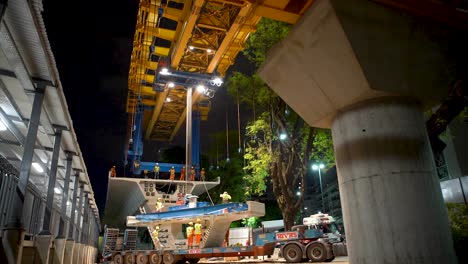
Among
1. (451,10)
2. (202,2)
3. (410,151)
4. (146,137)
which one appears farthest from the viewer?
(146,137)

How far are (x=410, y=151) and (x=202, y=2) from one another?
45.8 ft

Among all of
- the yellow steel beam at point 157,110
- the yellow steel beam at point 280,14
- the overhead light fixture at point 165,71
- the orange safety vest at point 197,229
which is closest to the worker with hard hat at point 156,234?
the orange safety vest at point 197,229

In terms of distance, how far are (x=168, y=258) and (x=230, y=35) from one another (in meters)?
12.4

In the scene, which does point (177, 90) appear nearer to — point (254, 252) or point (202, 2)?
point (202, 2)

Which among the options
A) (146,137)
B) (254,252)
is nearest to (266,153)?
(254,252)

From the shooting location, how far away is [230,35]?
20406 mm

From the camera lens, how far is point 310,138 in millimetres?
18719

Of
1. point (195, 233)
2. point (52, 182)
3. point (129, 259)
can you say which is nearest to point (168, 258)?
point (195, 233)

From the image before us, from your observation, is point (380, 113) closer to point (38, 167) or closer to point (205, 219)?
point (205, 219)

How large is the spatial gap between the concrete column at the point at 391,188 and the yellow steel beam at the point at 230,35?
10.4m

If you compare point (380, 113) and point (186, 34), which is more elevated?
point (186, 34)

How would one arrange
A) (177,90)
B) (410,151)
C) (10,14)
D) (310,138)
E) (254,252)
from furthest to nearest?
(177,90)
(310,138)
(254,252)
(410,151)
(10,14)

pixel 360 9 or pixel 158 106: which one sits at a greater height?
pixel 158 106

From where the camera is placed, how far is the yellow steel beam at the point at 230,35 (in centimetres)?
1786
